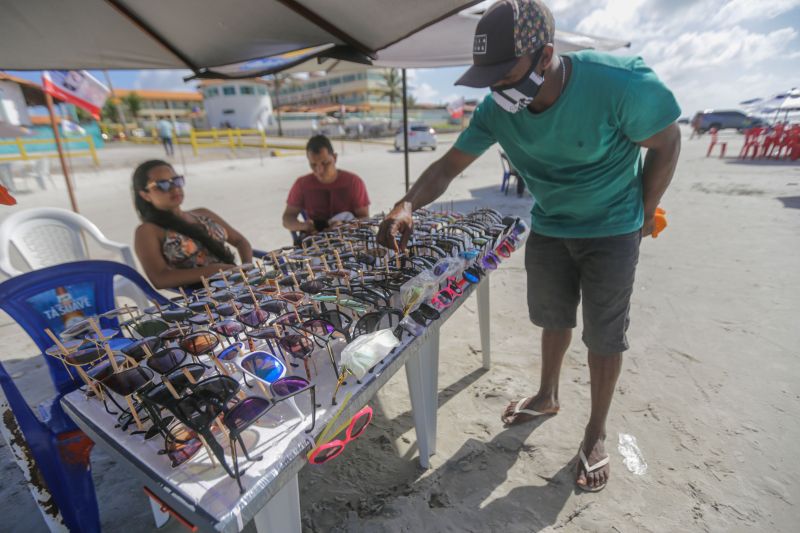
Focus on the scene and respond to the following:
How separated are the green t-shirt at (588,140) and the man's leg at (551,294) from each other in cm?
12

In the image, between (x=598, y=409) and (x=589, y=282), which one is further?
(x=598, y=409)

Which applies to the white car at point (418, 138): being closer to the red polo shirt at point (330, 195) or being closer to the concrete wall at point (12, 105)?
the concrete wall at point (12, 105)

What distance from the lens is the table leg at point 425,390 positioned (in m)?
1.83

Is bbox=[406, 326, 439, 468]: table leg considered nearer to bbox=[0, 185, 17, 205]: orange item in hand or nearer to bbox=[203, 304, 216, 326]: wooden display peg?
bbox=[203, 304, 216, 326]: wooden display peg

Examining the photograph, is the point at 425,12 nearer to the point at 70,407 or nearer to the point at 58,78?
the point at 70,407

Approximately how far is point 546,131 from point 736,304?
326 cm

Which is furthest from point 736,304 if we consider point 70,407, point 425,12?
point 70,407

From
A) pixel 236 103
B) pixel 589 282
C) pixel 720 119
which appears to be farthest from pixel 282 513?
pixel 236 103

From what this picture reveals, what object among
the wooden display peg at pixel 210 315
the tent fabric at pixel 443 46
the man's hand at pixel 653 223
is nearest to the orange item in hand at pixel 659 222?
the man's hand at pixel 653 223

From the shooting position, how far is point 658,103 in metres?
1.42

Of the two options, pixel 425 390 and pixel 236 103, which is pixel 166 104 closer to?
pixel 236 103

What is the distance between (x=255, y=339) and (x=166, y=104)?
66851 millimetres

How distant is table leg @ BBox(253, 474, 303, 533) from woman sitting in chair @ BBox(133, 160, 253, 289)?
1785 millimetres

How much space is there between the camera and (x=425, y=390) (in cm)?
192
